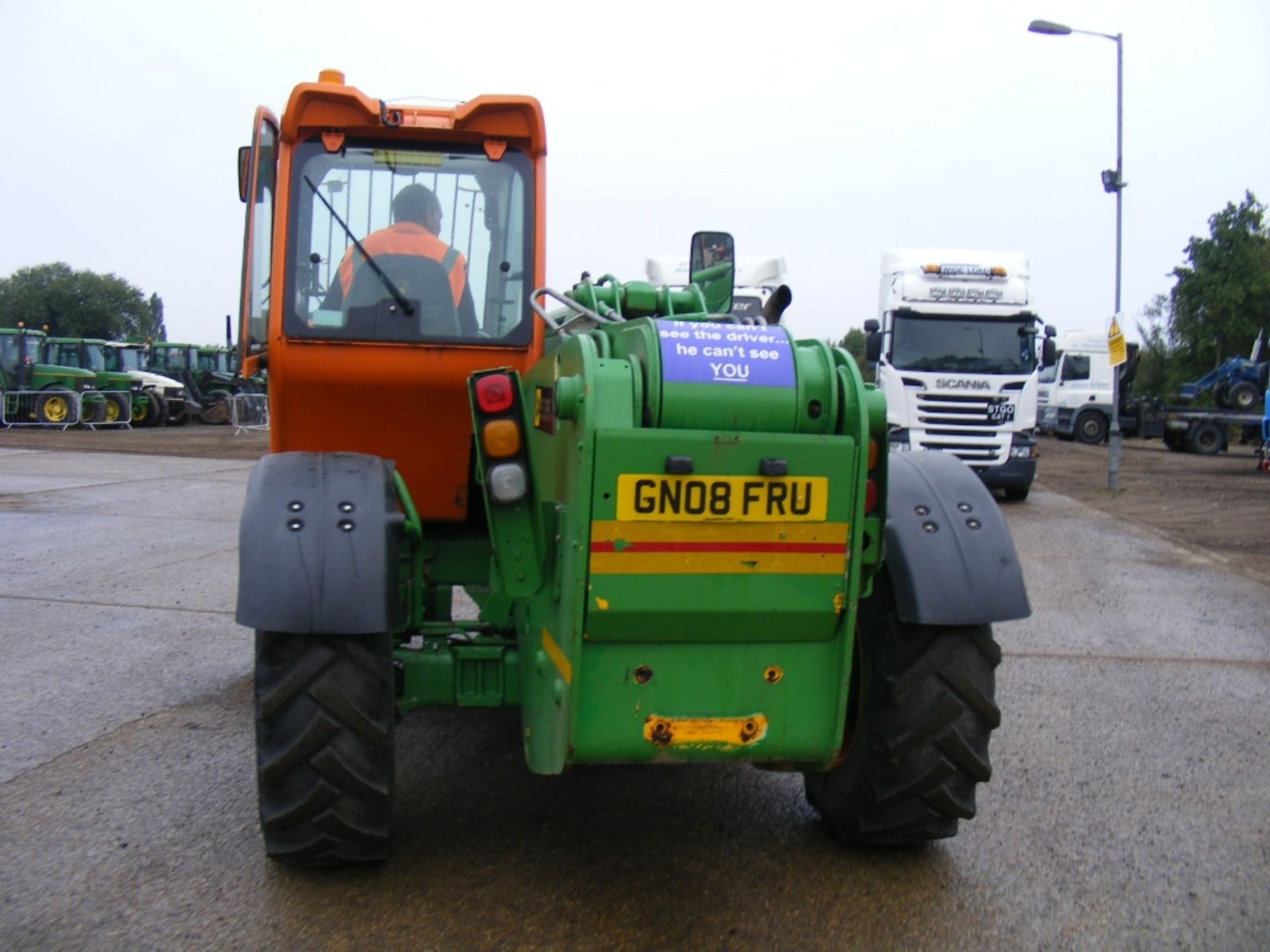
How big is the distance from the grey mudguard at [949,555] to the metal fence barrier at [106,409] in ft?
102

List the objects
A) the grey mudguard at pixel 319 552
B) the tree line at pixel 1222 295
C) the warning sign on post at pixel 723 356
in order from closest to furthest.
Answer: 1. the warning sign on post at pixel 723 356
2. the grey mudguard at pixel 319 552
3. the tree line at pixel 1222 295

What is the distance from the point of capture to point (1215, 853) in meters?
4.28

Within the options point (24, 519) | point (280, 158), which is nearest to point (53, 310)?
point (24, 519)

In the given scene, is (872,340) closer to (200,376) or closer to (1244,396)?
(1244,396)

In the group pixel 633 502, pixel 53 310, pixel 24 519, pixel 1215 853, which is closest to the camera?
pixel 633 502

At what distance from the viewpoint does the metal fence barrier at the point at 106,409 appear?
3212 cm

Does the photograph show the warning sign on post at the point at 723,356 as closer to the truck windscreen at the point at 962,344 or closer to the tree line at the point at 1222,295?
the truck windscreen at the point at 962,344

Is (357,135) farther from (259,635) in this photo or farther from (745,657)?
(745,657)

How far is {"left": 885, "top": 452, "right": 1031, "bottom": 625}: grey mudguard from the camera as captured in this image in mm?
3730

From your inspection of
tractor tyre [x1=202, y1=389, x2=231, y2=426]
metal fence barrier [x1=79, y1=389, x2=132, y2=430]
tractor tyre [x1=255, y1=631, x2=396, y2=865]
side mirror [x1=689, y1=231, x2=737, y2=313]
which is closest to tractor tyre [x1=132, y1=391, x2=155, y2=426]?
metal fence barrier [x1=79, y1=389, x2=132, y2=430]

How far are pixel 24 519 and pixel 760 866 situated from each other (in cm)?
1111

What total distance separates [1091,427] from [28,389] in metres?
28.9

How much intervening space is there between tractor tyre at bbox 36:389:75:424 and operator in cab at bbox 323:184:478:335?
1171 inches

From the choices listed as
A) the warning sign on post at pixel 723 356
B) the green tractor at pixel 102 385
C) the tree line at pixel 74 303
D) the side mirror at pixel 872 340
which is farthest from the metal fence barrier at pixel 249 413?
the tree line at pixel 74 303
